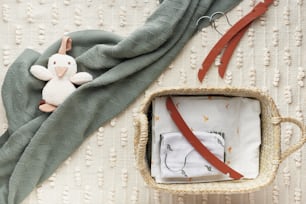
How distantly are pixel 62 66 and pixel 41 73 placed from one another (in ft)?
0.21

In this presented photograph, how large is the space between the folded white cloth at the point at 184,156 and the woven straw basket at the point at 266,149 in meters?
0.03

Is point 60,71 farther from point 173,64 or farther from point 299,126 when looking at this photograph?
point 299,126

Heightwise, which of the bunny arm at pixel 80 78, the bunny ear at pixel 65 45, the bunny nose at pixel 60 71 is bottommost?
the bunny arm at pixel 80 78

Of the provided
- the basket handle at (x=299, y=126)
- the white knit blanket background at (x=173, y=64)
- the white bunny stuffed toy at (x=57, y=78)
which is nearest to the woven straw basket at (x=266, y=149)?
the basket handle at (x=299, y=126)

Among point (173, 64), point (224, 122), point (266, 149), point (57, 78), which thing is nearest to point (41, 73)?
point (57, 78)

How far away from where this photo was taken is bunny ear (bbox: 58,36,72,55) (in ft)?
4.82

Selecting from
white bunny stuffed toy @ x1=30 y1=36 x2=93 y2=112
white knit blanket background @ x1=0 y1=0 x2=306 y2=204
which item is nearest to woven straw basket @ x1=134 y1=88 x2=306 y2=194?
white knit blanket background @ x1=0 y1=0 x2=306 y2=204

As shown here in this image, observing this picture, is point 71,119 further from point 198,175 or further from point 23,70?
point 198,175

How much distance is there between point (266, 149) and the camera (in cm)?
140

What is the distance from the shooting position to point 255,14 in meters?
1.51

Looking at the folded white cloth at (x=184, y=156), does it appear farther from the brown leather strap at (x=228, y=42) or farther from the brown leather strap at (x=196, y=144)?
the brown leather strap at (x=228, y=42)

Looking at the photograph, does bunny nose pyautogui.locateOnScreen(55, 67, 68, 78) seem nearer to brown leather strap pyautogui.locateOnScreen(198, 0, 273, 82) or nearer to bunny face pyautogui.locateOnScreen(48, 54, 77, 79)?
bunny face pyautogui.locateOnScreen(48, 54, 77, 79)

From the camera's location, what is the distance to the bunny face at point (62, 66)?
1444 millimetres

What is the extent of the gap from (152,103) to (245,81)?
0.31 m
